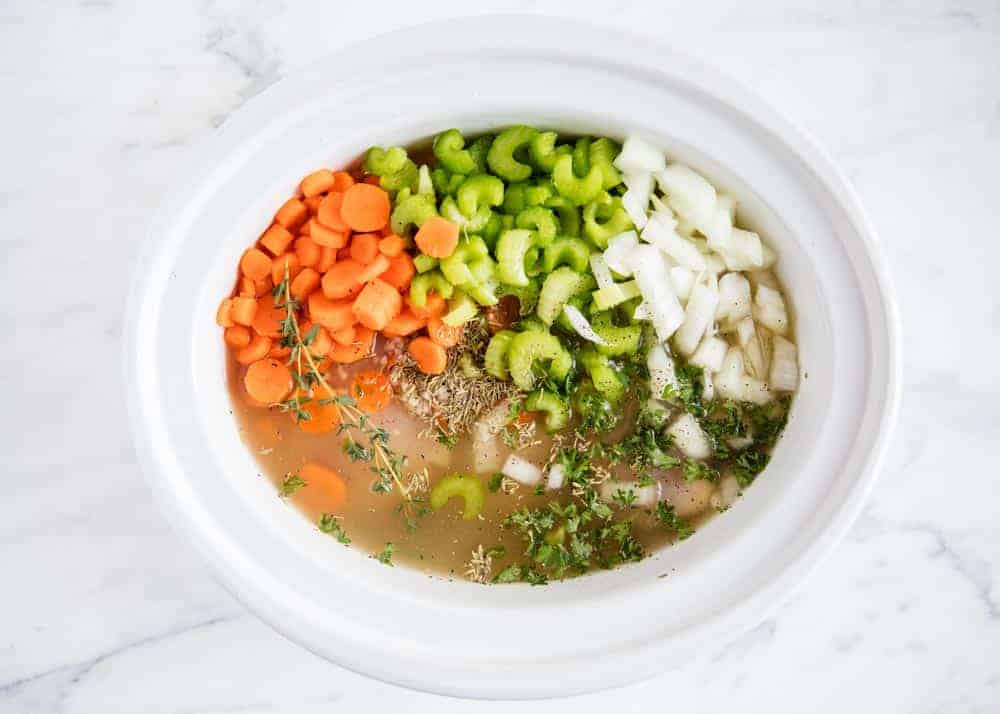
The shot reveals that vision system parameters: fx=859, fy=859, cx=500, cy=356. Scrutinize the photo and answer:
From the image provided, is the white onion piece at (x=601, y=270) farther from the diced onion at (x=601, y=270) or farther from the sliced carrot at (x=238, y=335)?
the sliced carrot at (x=238, y=335)

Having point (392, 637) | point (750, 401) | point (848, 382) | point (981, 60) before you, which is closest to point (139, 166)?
point (392, 637)

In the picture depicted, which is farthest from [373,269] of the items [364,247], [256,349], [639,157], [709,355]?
[709,355]

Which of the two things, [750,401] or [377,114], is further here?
[750,401]

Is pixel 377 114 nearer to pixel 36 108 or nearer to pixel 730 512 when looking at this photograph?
pixel 36 108

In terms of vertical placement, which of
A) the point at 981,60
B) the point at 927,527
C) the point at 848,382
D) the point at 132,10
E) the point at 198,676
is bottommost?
the point at 198,676

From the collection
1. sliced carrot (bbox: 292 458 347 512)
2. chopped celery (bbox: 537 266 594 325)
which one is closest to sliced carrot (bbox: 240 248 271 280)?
sliced carrot (bbox: 292 458 347 512)

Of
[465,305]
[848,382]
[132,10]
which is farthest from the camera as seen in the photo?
[132,10]

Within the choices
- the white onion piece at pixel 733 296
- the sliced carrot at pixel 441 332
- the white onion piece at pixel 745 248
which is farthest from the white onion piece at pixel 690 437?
the sliced carrot at pixel 441 332
